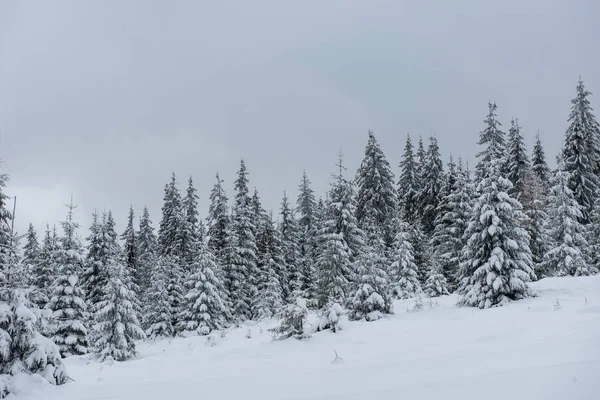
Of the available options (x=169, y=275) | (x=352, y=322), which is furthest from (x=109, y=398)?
(x=169, y=275)

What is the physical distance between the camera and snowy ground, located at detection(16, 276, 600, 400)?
19.9 feet

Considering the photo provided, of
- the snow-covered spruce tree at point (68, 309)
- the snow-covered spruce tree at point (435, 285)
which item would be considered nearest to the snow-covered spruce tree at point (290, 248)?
the snow-covered spruce tree at point (435, 285)

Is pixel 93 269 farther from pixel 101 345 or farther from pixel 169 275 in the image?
pixel 101 345

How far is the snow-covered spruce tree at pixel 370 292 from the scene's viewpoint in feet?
56.1

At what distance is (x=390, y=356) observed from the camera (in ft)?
33.7

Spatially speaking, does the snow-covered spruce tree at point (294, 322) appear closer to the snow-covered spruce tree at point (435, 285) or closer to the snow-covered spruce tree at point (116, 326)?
the snow-covered spruce tree at point (116, 326)

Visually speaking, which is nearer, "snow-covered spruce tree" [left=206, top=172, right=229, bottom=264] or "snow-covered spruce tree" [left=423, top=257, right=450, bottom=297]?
"snow-covered spruce tree" [left=423, top=257, right=450, bottom=297]

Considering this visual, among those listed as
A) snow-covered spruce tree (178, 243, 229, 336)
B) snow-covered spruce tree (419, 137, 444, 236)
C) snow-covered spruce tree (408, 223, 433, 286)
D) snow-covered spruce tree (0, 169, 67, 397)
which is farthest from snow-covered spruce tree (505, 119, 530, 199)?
snow-covered spruce tree (0, 169, 67, 397)

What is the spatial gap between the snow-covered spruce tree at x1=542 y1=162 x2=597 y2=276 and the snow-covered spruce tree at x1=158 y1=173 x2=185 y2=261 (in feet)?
111

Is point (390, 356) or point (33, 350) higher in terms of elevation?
point (33, 350)

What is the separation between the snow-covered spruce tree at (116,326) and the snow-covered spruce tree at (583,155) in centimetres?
3309

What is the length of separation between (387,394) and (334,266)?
1922 cm

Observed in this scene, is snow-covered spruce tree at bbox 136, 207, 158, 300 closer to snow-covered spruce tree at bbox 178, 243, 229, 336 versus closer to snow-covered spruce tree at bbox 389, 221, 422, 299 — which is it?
snow-covered spruce tree at bbox 178, 243, 229, 336

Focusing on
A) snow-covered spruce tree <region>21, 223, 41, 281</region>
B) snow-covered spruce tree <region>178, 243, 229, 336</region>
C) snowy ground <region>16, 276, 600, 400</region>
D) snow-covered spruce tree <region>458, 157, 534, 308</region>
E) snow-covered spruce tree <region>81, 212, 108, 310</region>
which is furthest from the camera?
snow-covered spruce tree <region>21, 223, 41, 281</region>
